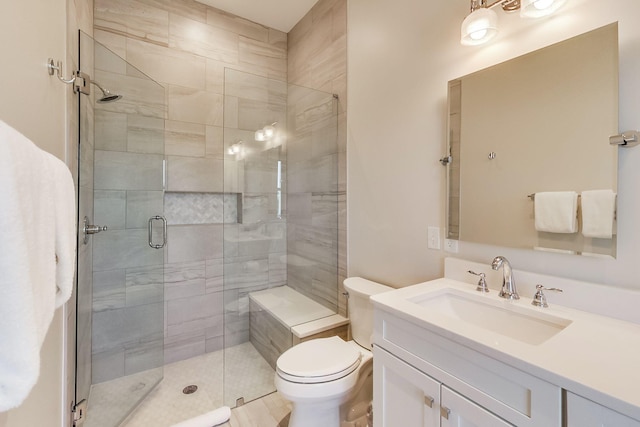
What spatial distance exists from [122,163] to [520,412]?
2.48 m

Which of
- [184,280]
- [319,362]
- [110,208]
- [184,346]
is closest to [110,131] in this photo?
[110,208]

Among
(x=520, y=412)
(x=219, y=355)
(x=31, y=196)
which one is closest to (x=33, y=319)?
(x=31, y=196)

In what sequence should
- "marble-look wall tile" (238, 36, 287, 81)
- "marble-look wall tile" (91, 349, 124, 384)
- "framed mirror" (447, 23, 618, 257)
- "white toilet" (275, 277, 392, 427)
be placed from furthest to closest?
"marble-look wall tile" (238, 36, 287, 81) → "marble-look wall tile" (91, 349, 124, 384) → "white toilet" (275, 277, 392, 427) → "framed mirror" (447, 23, 618, 257)

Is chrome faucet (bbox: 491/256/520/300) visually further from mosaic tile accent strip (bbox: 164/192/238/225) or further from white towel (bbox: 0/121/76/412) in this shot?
mosaic tile accent strip (bbox: 164/192/238/225)

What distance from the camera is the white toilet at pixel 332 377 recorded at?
141 centimetres

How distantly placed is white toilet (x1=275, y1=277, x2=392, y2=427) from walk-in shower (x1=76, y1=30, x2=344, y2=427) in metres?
0.49

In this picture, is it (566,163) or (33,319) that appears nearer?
(33,319)

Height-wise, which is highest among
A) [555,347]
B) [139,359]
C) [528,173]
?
[528,173]

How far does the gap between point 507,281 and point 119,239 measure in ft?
7.70

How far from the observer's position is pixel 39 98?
0.98m

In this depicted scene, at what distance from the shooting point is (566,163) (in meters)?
1.11

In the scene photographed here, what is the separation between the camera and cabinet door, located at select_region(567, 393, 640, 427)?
60cm

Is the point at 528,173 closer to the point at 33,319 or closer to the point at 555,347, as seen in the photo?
the point at 555,347

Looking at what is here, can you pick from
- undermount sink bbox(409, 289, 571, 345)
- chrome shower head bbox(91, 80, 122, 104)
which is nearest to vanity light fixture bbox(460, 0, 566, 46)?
undermount sink bbox(409, 289, 571, 345)
